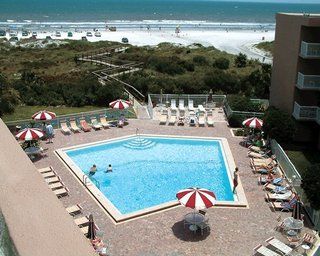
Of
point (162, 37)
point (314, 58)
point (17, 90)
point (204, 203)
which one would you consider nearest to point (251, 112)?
point (314, 58)

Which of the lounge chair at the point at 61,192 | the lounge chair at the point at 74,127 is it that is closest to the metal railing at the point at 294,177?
the lounge chair at the point at 61,192

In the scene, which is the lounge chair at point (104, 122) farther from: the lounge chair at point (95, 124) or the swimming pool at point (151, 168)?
the swimming pool at point (151, 168)

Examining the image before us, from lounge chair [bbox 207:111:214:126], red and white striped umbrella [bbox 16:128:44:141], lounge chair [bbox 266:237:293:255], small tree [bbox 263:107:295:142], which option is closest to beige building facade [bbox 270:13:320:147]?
small tree [bbox 263:107:295:142]

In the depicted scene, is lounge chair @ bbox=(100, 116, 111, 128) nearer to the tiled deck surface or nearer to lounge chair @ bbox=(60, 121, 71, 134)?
lounge chair @ bbox=(60, 121, 71, 134)

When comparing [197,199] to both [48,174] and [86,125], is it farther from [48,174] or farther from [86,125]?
[86,125]

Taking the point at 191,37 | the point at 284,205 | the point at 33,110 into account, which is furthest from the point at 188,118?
the point at 191,37

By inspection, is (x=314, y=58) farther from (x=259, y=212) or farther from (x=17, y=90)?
(x=17, y=90)
